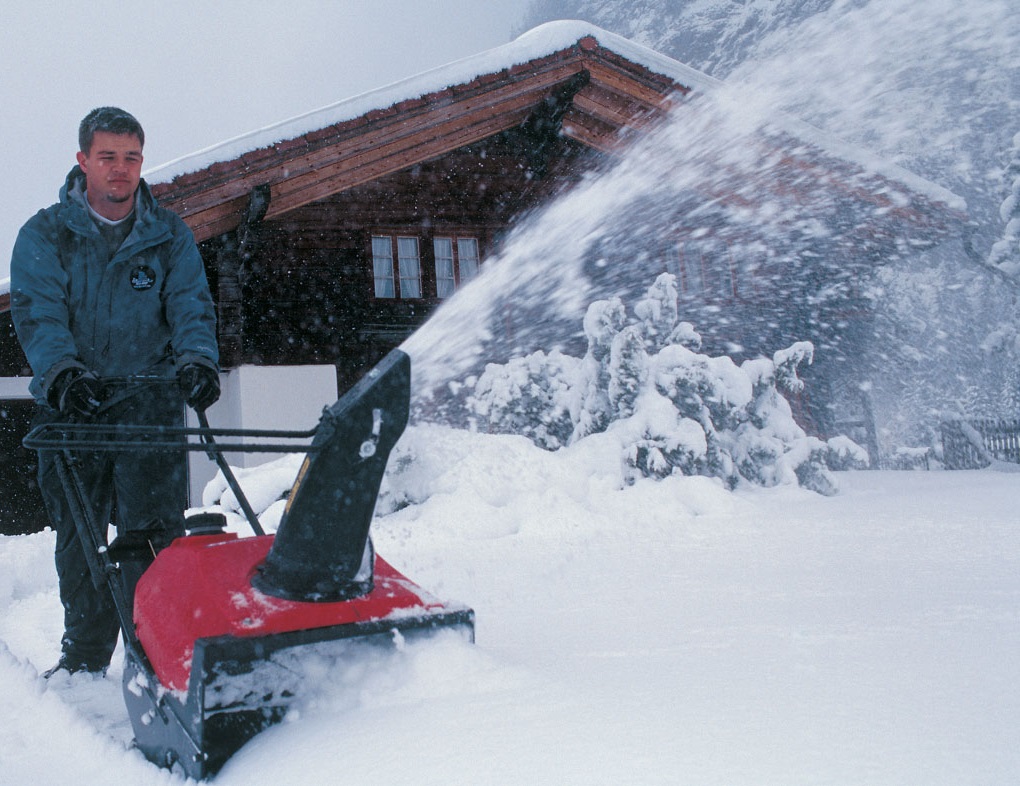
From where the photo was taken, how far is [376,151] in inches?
304

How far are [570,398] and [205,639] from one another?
16.4 feet

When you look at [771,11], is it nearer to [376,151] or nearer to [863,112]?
[863,112]

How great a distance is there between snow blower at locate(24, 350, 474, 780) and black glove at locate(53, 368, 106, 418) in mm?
217

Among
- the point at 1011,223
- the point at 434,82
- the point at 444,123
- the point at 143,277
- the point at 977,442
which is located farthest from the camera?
the point at 977,442

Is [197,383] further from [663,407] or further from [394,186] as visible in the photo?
[394,186]

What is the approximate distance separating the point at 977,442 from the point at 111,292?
16.1 meters

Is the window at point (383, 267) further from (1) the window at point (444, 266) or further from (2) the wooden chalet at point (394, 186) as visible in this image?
(1) the window at point (444, 266)

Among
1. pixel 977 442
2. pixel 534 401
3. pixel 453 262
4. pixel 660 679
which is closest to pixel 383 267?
pixel 453 262

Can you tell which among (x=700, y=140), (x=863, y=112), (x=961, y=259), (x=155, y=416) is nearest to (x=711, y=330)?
(x=700, y=140)

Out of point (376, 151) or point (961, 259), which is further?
point (961, 259)

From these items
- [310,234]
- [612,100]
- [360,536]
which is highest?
[612,100]

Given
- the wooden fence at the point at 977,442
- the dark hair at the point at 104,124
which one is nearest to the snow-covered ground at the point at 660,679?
the dark hair at the point at 104,124

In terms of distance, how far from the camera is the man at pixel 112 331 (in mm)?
2123

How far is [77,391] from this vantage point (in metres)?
1.88
